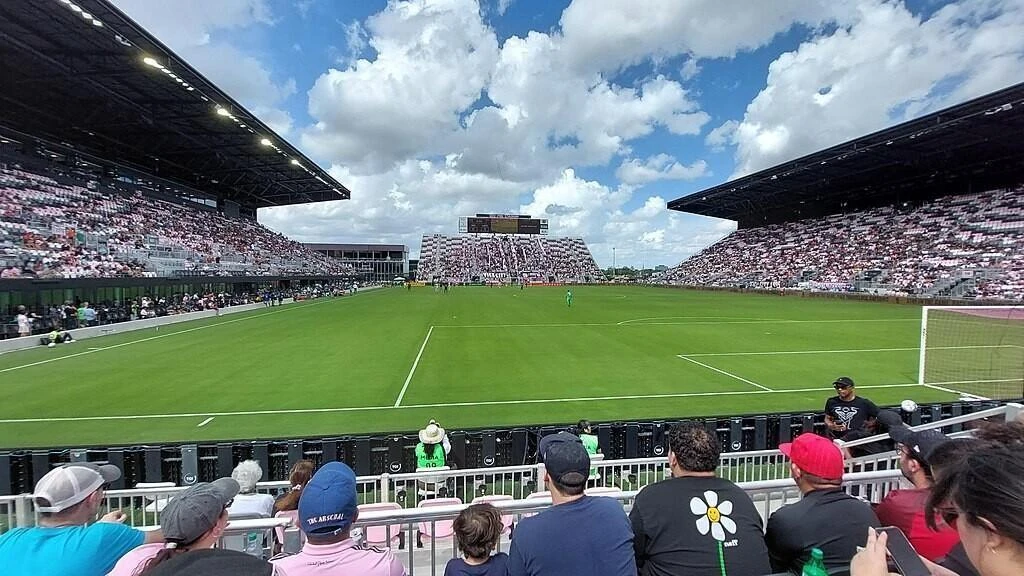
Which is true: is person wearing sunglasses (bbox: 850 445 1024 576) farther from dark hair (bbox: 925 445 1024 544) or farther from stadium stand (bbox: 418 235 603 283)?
stadium stand (bbox: 418 235 603 283)

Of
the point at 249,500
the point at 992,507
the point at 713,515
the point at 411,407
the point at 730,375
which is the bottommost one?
the point at 411,407

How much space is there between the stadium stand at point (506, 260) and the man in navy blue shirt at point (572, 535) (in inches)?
4057

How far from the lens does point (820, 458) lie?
269 centimetres

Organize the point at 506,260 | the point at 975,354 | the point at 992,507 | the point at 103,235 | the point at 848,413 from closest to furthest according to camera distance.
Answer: the point at 992,507 < the point at 848,413 < the point at 975,354 < the point at 103,235 < the point at 506,260

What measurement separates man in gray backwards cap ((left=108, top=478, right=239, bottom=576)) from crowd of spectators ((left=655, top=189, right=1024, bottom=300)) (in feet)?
176

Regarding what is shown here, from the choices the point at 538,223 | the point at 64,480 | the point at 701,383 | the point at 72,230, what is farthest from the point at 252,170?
the point at 538,223

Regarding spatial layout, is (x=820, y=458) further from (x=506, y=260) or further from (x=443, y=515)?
(x=506, y=260)

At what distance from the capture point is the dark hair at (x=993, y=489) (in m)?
1.45

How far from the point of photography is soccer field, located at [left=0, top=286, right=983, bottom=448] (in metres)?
11.2

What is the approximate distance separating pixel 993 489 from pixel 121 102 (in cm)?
4335

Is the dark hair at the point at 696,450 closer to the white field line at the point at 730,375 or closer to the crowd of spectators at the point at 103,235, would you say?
the white field line at the point at 730,375

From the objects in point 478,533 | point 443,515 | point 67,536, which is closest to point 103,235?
point 67,536

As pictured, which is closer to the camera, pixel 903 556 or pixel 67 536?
pixel 903 556

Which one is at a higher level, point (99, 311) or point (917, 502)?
point (917, 502)
